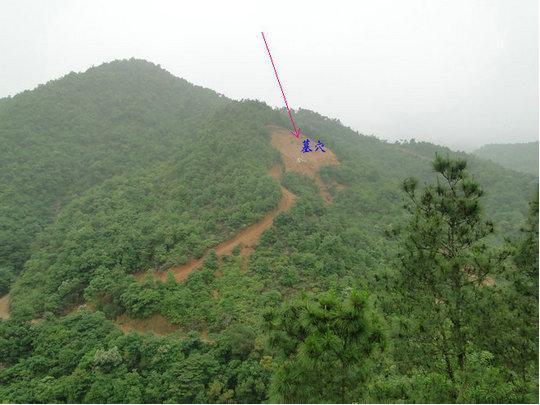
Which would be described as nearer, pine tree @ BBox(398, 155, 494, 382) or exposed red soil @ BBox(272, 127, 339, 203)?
pine tree @ BBox(398, 155, 494, 382)

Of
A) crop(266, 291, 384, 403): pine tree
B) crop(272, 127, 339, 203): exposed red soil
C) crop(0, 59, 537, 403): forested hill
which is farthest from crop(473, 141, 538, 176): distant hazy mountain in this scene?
crop(266, 291, 384, 403): pine tree

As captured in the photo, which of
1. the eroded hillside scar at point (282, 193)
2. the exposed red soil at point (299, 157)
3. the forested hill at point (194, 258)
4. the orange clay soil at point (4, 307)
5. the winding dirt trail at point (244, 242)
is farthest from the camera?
the exposed red soil at point (299, 157)

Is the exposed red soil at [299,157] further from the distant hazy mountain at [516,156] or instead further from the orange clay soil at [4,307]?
the distant hazy mountain at [516,156]

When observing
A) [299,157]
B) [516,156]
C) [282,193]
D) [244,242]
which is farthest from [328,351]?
[516,156]

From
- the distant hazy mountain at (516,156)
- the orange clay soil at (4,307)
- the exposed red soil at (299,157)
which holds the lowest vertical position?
the distant hazy mountain at (516,156)

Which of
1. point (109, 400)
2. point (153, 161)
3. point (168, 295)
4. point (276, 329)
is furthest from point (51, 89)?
point (276, 329)

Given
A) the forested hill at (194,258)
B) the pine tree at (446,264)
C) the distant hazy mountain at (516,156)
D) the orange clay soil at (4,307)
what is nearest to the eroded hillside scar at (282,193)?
the forested hill at (194,258)

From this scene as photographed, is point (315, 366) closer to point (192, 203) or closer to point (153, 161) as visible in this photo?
point (192, 203)

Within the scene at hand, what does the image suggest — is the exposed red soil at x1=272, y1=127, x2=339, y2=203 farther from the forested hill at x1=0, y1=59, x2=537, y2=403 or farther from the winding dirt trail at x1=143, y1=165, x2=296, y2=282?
the winding dirt trail at x1=143, y1=165, x2=296, y2=282
